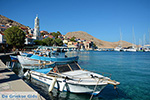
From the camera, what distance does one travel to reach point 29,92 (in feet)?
23.5

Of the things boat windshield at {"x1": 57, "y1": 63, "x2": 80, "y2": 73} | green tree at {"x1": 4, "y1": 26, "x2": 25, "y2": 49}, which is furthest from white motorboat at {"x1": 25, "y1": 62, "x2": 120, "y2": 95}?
green tree at {"x1": 4, "y1": 26, "x2": 25, "y2": 49}

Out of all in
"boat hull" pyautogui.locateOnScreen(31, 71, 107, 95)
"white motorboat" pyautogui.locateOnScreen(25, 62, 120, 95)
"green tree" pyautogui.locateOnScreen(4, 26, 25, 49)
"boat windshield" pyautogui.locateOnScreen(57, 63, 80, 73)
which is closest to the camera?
"white motorboat" pyautogui.locateOnScreen(25, 62, 120, 95)

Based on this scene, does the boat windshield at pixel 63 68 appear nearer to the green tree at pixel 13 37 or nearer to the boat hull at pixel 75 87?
the boat hull at pixel 75 87

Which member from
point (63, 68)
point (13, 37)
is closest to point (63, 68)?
point (63, 68)

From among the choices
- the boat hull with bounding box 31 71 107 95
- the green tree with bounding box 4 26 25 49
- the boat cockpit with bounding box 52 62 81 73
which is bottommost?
the boat hull with bounding box 31 71 107 95

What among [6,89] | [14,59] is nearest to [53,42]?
[14,59]

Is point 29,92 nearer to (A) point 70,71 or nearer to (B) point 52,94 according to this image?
(B) point 52,94

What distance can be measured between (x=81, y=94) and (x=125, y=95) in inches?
170

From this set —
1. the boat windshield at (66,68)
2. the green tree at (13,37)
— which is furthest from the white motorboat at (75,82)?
the green tree at (13,37)

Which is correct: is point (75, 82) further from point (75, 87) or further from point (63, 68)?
point (63, 68)

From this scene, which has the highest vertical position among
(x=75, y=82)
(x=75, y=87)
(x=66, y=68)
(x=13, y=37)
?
(x=13, y=37)

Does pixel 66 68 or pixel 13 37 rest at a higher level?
pixel 13 37

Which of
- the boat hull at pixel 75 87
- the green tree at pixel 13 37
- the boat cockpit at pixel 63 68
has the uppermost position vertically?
the green tree at pixel 13 37

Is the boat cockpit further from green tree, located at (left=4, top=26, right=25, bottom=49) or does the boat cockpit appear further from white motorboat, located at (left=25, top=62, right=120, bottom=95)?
green tree, located at (left=4, top=26, right=25, bottom=49)
